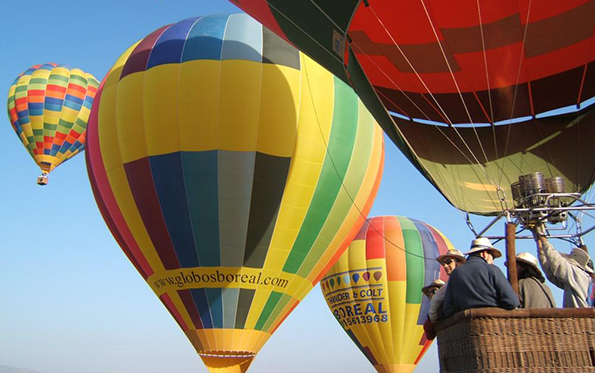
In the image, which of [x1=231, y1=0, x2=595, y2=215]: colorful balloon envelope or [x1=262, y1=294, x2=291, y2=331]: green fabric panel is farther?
[x1=262, y1=294, x2=291, y2=331]: green fabric panel

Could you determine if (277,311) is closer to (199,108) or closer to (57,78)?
(199,108)

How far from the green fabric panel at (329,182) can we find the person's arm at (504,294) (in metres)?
6.91

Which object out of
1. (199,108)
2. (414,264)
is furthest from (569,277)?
(414,264)

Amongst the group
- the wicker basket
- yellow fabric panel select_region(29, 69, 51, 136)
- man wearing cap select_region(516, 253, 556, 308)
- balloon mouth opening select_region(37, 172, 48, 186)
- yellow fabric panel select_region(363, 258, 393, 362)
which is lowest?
the wicker basket

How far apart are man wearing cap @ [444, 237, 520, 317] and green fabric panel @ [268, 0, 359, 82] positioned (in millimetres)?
3010

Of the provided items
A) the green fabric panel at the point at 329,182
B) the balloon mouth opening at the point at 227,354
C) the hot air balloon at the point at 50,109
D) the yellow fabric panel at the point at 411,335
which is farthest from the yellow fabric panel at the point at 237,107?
the hot air balloon at the point at 50,109

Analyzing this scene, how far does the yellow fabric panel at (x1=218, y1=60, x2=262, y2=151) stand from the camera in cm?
917

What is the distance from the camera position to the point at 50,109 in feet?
65.6

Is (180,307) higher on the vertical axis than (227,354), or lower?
higher

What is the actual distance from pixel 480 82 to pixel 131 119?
5.35 metres

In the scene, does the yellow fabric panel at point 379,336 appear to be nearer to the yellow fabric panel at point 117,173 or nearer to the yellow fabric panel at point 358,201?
the yellow fabric panel at point 358,201

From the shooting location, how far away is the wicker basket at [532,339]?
99.0 inches

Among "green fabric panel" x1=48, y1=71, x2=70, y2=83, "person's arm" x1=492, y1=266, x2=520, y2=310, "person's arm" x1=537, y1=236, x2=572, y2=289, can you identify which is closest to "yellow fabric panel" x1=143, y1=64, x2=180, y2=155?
"person's arm" x1=537, y1=236, x2=572, y2=289

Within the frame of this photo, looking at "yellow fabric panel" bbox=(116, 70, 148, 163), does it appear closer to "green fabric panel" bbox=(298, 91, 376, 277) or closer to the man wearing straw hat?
"green fabric panel" bbox=(298, 91, 376, 277)
